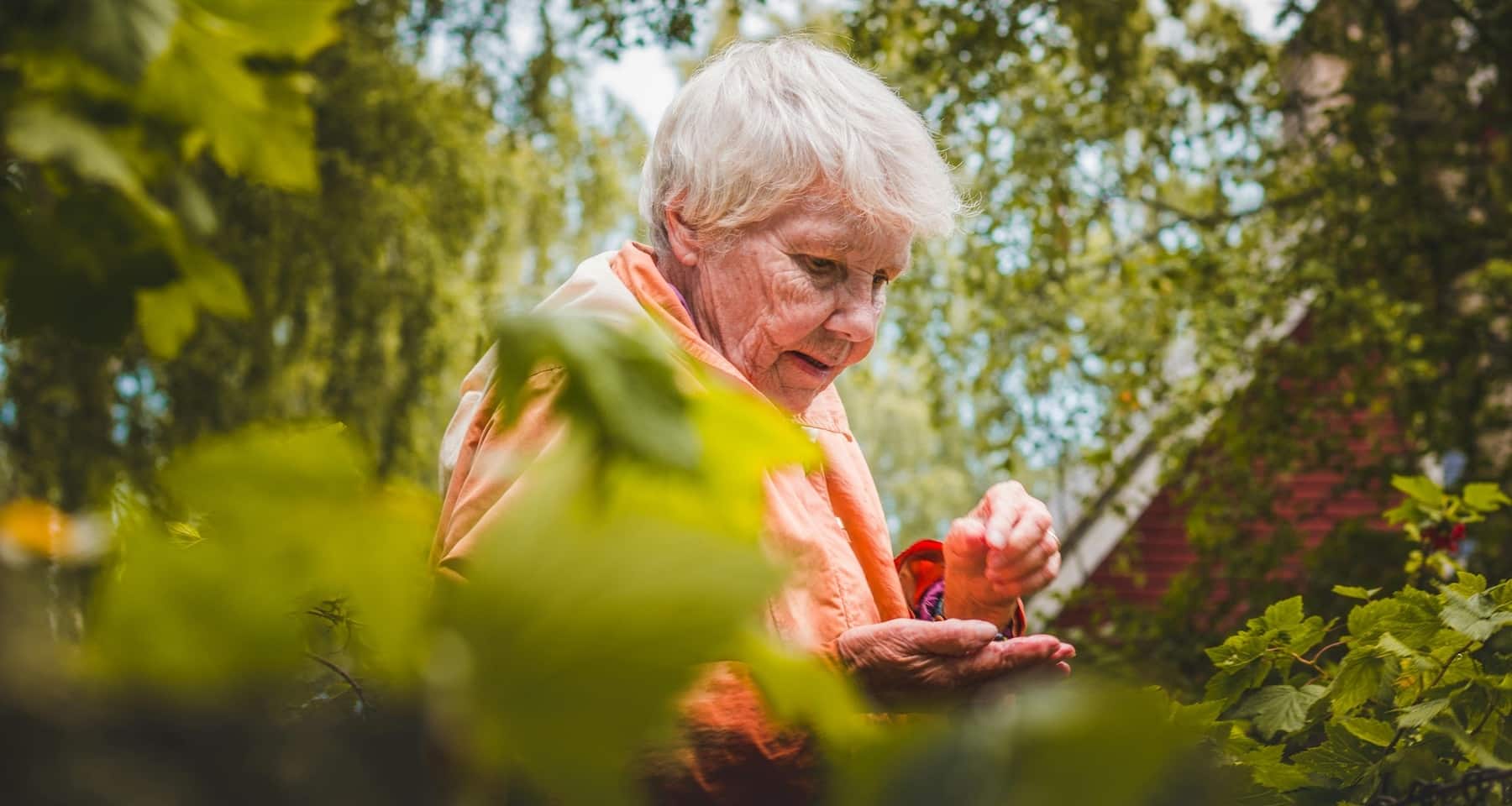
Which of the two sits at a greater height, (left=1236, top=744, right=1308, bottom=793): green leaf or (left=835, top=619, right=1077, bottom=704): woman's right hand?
(left=1236, top=744, right=1308, bottom=793): green leaf

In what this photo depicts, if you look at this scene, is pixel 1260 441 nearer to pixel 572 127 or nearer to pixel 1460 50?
pixel 1460 50

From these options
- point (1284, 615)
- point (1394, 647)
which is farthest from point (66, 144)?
point (1284, 615)

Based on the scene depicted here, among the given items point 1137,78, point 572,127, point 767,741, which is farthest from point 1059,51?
point 572,127

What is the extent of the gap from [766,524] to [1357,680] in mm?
662

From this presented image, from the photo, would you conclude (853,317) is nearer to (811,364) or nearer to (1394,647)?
(811,364)

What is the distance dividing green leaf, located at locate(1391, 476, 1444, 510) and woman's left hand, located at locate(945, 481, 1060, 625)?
1.35 m

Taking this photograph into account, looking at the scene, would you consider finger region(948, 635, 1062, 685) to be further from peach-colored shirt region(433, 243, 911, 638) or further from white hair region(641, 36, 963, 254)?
white hair region(641, 36, 963, 254)

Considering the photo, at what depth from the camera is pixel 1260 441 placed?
→ 284 inches

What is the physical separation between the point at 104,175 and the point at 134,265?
0.08 metres

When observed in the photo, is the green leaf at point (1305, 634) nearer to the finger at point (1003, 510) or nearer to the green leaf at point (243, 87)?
the finger at point (1003, 510)

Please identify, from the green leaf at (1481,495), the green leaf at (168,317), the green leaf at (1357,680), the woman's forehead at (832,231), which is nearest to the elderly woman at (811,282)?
the woman's forehead at (832,231)

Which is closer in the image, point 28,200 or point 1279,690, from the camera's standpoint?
point 28,200

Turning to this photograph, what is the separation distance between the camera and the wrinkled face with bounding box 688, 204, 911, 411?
227 cm

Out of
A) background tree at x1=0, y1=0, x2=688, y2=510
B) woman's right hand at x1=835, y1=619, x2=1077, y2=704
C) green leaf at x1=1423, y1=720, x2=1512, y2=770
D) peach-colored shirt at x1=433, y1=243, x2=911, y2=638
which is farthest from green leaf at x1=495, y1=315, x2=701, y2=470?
background tree at x1=0, y1=0, x2=688, y2=510
